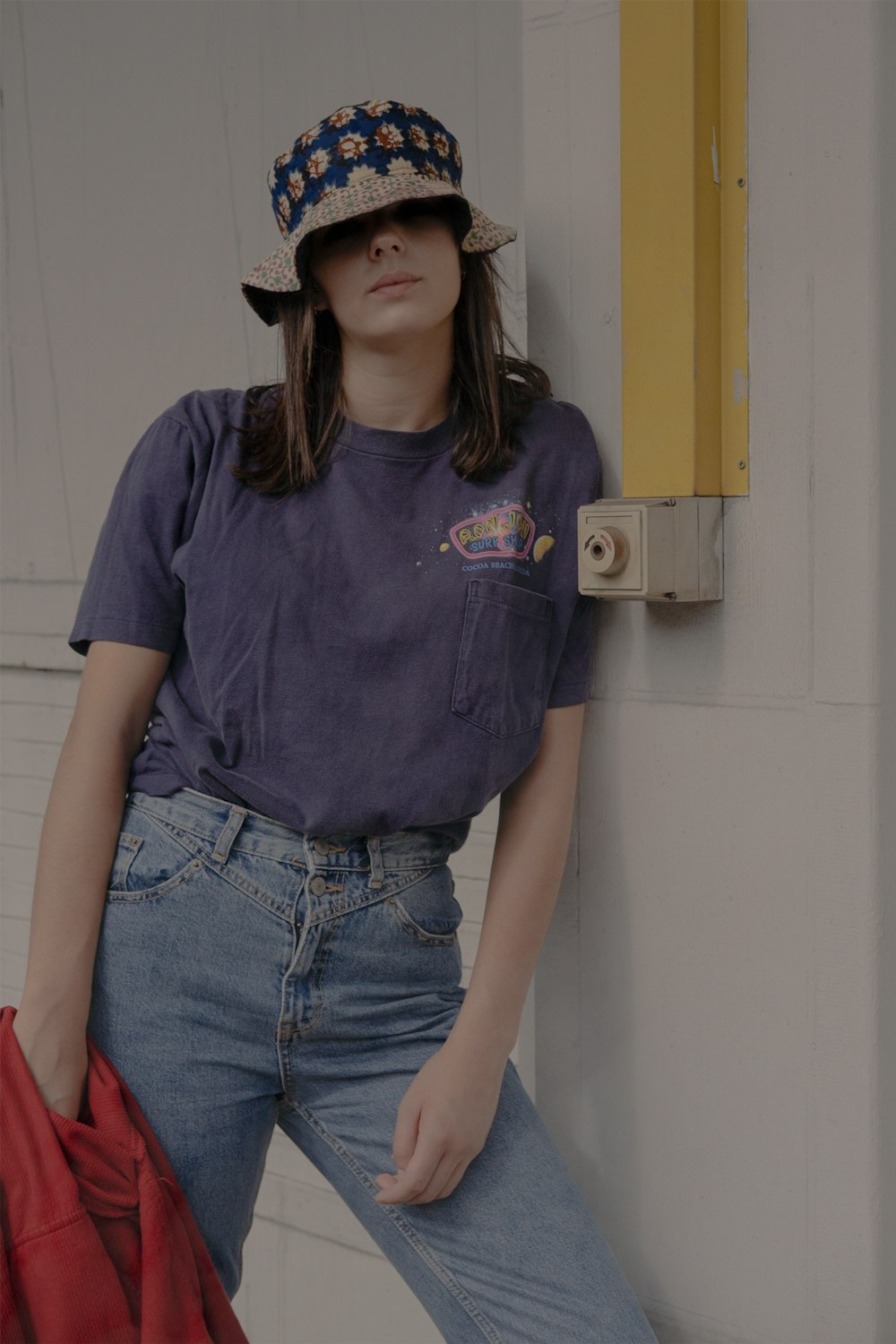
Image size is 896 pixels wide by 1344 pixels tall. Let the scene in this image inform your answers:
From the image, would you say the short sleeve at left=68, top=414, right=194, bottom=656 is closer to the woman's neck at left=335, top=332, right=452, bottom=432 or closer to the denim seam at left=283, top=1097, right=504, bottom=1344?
the woman's neck at left=335, top=332, right=452, bottom=432

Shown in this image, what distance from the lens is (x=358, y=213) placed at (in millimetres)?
1356

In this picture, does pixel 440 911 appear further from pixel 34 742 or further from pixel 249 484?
pixel 34 742

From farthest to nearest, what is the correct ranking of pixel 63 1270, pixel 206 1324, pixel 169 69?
pixel 169 69 → pixel 206 1324 → pixel 63 1270

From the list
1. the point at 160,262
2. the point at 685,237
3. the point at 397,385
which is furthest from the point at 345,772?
the point at 160,262

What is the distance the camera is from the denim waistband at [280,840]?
1428 mm

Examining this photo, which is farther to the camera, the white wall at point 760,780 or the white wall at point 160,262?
the white wall at point 160,262

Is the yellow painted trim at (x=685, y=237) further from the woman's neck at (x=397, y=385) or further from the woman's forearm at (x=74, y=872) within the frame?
the woman's forearm at (x=74, y=872)

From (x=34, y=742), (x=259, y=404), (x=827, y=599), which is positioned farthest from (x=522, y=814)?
(x=34, y=742)

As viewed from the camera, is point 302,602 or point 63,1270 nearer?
point 63,1270

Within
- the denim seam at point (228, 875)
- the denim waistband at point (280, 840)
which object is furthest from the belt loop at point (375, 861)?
the denim seam at point (228, 875)

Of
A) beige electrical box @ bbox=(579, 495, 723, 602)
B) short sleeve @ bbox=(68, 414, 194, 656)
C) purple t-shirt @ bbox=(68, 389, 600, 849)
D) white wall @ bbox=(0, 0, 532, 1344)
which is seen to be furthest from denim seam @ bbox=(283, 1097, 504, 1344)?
beige electrical box @ bbox=(579, 495, 723, 602)

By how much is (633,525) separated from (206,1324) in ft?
3.20

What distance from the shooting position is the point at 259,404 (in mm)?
1561

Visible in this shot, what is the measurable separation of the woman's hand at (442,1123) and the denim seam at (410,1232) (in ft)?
0.14
